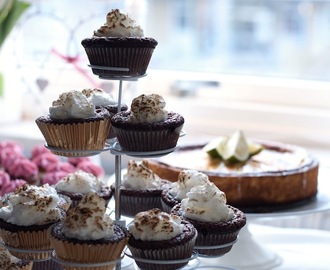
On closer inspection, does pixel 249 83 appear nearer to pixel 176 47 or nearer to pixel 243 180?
pixel 176 47

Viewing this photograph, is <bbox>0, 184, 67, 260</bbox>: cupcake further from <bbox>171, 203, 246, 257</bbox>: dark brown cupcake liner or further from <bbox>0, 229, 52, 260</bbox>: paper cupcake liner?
<bbox>171, 203, 246, 257</bbox>: dark brown cupcake liner

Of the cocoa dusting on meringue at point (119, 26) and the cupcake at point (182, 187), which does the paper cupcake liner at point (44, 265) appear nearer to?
the cupcake at point (182, 187)

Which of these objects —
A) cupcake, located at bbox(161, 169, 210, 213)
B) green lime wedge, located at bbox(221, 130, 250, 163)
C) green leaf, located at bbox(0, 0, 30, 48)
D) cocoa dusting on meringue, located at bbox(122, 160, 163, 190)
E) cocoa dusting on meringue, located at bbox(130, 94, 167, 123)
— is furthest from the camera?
green leaf, located at bbox(0, 0, 30, 48)

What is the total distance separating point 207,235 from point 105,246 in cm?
17

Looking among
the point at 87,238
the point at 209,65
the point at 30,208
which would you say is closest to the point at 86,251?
the point at 87,238

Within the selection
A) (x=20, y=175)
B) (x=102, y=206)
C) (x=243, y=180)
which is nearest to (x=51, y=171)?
(x=20, y=175)

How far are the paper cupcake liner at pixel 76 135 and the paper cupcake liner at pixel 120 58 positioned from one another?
0.07 metres

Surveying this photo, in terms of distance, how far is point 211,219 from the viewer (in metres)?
1.10

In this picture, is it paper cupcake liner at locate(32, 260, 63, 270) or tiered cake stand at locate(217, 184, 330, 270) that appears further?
tiered cake stand at locate(217, 184, 330, 270)

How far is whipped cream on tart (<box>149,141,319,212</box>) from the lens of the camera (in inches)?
59.6

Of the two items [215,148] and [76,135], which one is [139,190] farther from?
[215,148]

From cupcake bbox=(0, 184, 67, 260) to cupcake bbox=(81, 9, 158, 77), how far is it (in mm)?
200

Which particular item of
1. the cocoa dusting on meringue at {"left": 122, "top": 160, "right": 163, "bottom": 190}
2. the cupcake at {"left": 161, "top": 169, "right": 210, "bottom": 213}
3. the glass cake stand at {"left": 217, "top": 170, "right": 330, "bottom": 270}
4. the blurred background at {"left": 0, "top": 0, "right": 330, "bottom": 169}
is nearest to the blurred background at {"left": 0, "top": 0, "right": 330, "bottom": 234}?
the blurred background at {"left": 0, "top": 0, "right": 330, "bottom": 169}

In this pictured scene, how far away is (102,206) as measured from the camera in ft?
3.37
